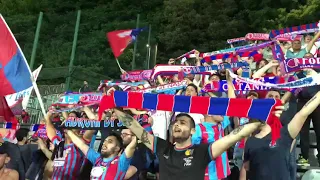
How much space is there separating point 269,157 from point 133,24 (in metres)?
15.5

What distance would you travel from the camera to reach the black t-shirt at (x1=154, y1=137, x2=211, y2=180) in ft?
13.9

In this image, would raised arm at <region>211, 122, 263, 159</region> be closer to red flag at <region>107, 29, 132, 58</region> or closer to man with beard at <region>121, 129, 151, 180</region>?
man with beard at <region>121, 129, 151, 180</region>

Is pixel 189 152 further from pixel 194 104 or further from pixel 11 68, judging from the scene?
pixel 11 68

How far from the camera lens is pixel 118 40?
14.3m

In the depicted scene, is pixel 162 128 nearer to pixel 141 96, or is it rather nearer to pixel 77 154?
pixel 77 154

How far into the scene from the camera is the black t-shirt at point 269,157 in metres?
4.85

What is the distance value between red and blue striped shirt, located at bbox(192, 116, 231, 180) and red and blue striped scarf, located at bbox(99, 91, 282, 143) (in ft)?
1.82

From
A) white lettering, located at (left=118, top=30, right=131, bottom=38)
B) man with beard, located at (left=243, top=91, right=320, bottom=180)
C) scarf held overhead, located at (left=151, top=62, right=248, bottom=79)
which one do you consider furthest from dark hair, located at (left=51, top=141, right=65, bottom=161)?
white lettering, located at (left=118, top=30, right=131, bottom=38)

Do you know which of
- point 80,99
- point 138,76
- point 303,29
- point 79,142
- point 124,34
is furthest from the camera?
point 124,34

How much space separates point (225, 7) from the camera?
25172mm

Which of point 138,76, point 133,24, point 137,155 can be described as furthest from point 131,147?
point 133,24

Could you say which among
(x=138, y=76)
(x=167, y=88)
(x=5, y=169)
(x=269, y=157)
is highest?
(x=138, y=76)

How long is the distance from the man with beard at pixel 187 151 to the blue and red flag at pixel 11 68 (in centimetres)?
263

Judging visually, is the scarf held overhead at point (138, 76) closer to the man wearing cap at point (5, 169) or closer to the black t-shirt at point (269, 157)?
the man wearing cap at point (5, 169)
